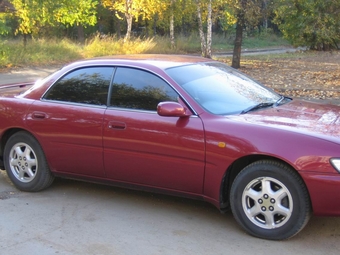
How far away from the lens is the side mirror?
4457mm

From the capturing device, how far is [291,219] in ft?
13.5

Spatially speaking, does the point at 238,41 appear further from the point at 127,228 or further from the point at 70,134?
the point at 127,228

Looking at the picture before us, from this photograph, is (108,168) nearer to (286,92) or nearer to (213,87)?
(213,87)

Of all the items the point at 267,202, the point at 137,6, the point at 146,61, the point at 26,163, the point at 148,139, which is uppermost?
the point at 137,6

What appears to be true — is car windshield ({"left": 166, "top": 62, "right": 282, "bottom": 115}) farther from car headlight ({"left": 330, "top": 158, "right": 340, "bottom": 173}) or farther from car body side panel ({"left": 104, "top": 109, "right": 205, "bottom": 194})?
car headlight ({"left": 330, "top": 158, "right": 340, "bottom": 173})

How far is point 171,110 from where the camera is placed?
4457mm

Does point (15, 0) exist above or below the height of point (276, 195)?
above

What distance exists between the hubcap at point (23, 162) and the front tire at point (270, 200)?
2.45m

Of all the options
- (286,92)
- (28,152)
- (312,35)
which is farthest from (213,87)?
(312,35)

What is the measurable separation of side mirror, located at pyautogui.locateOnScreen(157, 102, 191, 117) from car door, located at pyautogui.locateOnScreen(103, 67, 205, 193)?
97 mm

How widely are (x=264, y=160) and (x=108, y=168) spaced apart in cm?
166

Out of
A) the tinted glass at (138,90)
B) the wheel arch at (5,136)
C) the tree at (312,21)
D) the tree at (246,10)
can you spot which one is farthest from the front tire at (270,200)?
the tree at (246,10)

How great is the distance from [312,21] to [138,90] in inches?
463

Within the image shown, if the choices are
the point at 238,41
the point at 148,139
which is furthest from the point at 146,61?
the point at 238,41
